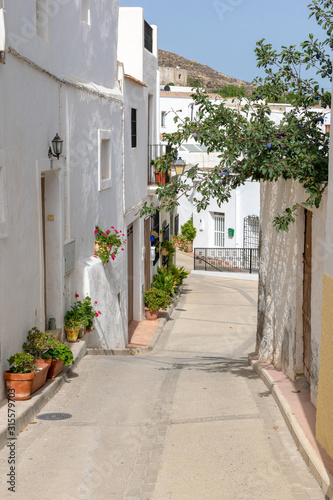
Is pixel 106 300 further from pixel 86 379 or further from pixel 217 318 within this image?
pixel 217 318

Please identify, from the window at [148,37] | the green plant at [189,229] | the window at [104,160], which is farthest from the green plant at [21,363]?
the green plant at [189,229]

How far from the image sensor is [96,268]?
12273 mm

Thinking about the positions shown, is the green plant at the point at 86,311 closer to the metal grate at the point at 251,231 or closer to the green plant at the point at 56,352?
the green plant at the point at 56,352

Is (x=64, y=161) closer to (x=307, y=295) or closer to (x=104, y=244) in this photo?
(x=104, y=244)

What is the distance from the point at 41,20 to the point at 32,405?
5.26 metres

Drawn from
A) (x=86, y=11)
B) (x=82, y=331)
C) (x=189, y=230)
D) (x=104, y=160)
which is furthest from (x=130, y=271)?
(x=189, y=230)

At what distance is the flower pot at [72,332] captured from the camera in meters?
10.7

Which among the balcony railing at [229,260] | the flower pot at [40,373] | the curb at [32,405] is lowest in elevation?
the balcony railing at [229,260]

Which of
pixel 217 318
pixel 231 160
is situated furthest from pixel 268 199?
pixel 217 318

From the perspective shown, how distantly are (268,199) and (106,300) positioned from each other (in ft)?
13.4

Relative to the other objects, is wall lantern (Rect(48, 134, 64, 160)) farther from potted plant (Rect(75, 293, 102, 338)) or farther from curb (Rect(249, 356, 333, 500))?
curb (Rect(249, 356, 333, 500))

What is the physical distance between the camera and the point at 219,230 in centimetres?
3344

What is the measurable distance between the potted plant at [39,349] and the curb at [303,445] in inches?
114

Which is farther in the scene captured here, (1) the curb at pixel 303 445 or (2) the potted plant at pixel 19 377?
(2) the potted plant at pixel 19 377
